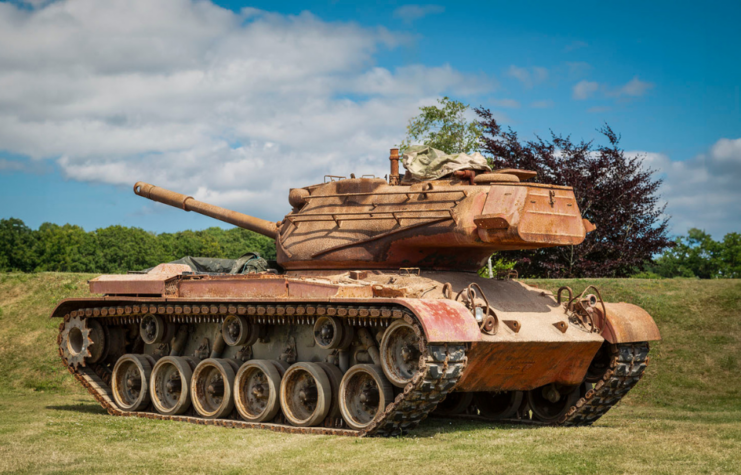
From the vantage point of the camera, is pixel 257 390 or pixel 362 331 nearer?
pixel 362 331

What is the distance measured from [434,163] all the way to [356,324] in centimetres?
318

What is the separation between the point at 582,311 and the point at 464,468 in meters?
5.03

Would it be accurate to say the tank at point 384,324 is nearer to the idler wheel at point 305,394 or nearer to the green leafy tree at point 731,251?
the idler wheel at point 305,394

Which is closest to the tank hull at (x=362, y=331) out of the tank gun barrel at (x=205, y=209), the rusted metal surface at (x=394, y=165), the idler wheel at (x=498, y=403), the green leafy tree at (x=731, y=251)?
the idler wheel at (x=498, y=403)

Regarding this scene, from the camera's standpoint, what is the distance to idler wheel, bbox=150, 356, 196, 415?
47.9ft

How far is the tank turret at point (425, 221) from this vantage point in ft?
40.9

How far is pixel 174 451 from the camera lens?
34.1 ft

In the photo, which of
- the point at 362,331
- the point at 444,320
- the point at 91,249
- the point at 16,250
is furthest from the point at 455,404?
the point at 91,249

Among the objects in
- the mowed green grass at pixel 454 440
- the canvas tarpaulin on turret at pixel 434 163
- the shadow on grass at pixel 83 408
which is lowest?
the shadow on grass at pixel 83 408

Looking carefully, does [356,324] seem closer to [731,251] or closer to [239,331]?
[239,331]

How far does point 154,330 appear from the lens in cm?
1542

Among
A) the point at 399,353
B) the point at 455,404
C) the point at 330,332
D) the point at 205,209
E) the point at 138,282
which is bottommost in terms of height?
the point at 455,404

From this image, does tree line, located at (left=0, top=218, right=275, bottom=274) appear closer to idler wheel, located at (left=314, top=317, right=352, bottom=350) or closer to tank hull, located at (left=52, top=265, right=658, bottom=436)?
tank hull, located at (left=52, top=265, right=658, bottom=436)

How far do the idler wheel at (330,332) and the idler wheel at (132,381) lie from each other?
4.17 m
